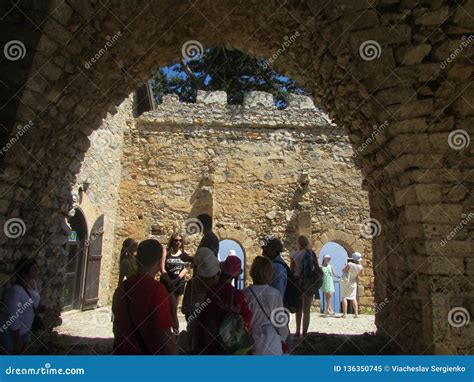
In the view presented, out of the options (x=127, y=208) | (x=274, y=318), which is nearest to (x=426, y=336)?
(x=274, y=318)

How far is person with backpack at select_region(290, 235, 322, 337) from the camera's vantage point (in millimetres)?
4898

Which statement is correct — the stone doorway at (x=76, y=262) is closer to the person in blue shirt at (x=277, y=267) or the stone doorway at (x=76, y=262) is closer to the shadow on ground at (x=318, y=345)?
the shadow on ground at (x=318, y=345)

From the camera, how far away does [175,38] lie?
4.35 m

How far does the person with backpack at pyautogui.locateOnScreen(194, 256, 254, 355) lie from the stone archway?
58.8 inches

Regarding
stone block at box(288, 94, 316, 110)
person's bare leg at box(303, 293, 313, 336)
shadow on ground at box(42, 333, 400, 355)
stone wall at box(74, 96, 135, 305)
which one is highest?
stone block at box(288, 94, 316, 110)

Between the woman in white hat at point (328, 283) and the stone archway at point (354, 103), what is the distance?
364cm

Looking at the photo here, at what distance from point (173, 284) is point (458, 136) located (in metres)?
3.28

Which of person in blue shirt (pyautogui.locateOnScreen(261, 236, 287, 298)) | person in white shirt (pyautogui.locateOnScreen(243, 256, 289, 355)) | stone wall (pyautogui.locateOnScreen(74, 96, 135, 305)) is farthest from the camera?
stone wall (pyautogui.locateOnScreen(74, 96, 135, 305))

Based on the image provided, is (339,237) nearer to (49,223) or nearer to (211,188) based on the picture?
(211,188)

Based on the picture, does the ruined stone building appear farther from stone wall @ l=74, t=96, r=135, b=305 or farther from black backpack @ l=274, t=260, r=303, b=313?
black backpack @ l=274, t=260, r=303, b=313

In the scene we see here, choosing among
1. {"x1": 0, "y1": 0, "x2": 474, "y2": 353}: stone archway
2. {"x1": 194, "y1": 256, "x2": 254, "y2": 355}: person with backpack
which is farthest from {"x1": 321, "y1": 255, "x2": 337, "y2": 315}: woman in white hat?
{"x1": 194, "y1": 256, "x2": 254, "y2": 355}: person with backpack

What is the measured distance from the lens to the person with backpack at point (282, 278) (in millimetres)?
4076

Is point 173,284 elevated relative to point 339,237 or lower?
lower

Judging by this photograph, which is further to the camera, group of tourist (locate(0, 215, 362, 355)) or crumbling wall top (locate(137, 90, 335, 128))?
crumbling wall top (locate(137, 90, 335, 128))
